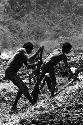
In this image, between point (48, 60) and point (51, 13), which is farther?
point (51, 13)

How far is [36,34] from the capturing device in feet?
135

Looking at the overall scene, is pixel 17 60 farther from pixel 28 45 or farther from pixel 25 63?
pixel 28 45

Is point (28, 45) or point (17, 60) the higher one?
point (28, 45)

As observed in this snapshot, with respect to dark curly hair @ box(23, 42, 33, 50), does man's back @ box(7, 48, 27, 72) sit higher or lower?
lower

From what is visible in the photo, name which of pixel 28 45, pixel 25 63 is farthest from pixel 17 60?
pixel 28 45

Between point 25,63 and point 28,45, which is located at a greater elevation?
point 28,45

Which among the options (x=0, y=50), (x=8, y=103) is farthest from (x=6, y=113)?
(x=0, y=50)

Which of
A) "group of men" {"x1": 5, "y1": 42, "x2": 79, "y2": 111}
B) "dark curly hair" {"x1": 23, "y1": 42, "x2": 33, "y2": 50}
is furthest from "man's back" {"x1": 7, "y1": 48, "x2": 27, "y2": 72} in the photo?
"dark curly hair" {"x1": 23, "y1": 42, "x2": 33, "y2": 50}

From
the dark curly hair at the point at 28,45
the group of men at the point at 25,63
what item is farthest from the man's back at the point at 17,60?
the dark curly hair at the point at 28,45

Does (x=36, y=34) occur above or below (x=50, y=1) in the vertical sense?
below

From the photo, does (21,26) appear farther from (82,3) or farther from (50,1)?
(82,3)

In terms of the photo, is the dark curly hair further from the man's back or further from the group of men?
the man's back

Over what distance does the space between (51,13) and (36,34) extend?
18.9ft

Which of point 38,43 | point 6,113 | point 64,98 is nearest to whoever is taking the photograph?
point 64,98
